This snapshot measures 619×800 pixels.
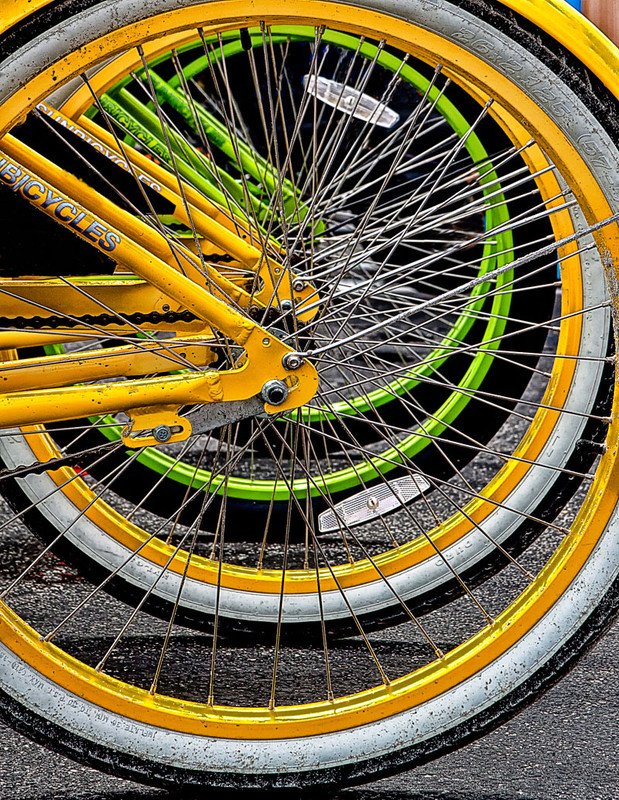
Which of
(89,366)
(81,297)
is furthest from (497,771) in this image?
(81,297)

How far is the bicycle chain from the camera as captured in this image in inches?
70.2

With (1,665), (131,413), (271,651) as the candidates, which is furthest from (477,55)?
(271,651)

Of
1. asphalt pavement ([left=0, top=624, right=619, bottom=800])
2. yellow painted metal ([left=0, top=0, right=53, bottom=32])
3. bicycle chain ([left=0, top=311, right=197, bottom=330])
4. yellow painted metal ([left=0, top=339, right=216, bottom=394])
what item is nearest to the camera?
yellow painted metal ([left=0, top=0, right=53, bottom=32])

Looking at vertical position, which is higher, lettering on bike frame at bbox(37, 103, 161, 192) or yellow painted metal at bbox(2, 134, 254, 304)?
lettering on bike frame at bbox(37, 103, 161, 192)

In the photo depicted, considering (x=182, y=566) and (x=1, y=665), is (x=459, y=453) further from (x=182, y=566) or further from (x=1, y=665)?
(x=1, y=665)

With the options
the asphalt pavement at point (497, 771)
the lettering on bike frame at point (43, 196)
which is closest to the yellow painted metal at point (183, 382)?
the lettering on bike frame at point (43, 196)

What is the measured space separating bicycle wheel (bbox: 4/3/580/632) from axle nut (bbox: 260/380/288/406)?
13cm

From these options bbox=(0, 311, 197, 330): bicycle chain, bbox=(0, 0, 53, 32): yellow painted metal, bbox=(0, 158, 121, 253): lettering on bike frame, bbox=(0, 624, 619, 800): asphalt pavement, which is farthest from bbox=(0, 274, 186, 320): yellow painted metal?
bbox=(0, 624, 619, 800): asphalt pavement

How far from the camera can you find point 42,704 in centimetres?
137

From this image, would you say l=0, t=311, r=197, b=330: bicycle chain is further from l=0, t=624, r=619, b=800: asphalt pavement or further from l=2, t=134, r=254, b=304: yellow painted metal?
l=0, t=624, r=619, b=800: asphalt pavement

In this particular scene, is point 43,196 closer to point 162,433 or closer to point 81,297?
point 81,297

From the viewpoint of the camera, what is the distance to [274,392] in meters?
1.43

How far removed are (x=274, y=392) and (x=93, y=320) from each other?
1.77 ft

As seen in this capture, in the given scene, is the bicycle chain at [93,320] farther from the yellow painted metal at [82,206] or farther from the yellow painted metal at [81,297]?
the yellow painted metal at [82,206]
